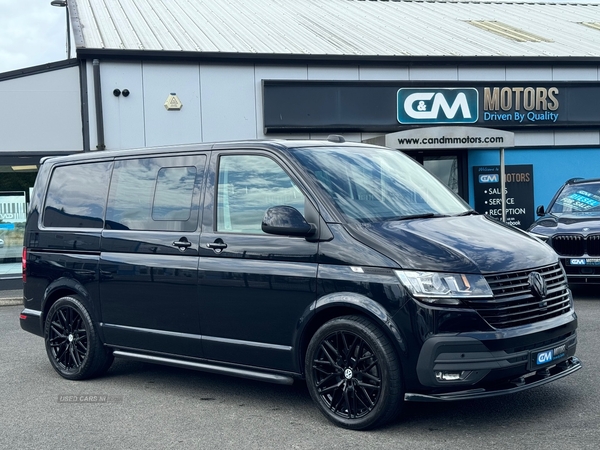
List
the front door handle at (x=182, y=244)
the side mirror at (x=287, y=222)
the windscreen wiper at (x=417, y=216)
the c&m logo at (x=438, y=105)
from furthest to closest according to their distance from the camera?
the c&m logo at (x=438, y=105)
the front door handle at (x=182, y=244)
the windscreen wiper at (x=417, y=216)
the side mirror at (x=287, y=222)

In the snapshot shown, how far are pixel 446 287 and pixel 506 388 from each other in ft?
2.54

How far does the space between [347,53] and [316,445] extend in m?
14.0

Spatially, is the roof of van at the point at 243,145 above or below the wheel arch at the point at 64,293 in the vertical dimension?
above

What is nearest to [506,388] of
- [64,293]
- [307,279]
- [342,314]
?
[342,314]

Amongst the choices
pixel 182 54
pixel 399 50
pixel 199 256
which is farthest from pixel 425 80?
pixel 199 256

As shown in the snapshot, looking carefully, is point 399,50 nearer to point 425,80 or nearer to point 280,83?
point 425,80

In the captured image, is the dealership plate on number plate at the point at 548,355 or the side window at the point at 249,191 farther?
the side window at the point at 249,191

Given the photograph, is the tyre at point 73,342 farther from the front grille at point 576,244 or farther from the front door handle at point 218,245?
the front grille at point 576,244

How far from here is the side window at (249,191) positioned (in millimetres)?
5941

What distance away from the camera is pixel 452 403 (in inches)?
236

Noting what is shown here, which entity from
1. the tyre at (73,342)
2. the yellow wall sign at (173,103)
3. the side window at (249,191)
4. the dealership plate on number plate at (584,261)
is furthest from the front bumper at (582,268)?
the yellow wall sign at (173,103)

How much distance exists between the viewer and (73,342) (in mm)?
7332

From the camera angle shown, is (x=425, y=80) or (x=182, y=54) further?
(x=425, y=80)

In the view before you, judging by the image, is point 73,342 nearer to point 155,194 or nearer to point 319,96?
point 155,194
